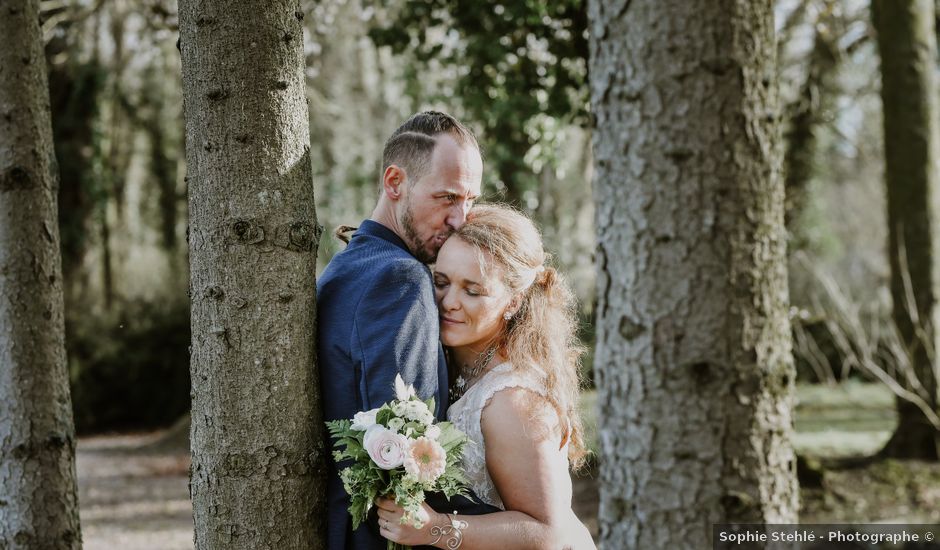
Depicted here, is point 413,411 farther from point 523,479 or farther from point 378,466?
point 523,479

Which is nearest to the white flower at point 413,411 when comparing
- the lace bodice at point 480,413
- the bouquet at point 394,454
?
the bouquet at point 394,454

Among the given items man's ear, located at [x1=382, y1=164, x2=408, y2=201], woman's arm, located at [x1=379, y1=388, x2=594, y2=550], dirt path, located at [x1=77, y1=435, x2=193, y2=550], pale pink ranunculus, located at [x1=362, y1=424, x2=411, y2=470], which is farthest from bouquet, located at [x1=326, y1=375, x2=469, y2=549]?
dirt path, located at [x1=77, y1=435, x2=193, y2=550]

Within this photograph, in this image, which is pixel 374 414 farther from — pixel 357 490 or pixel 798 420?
pixel 798 420

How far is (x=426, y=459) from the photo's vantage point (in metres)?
2.45

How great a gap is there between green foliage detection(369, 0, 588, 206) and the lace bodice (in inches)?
152

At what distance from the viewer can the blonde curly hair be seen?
300 cm

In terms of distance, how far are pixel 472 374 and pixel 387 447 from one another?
78cm

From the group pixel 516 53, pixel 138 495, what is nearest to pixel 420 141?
pixel 516 53

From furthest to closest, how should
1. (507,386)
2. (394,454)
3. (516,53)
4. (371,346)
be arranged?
(516,53) < (507,386) < (371,346) < (394,454)

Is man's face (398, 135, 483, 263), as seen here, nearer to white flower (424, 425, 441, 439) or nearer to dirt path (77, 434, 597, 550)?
white flower (424, 425, 441, 439)

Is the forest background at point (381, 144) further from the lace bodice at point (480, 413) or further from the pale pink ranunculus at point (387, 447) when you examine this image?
the pale pink ranunculus at point (387, 447)

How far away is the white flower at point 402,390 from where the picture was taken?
2.43 meters

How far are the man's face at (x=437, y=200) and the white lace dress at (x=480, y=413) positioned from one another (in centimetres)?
51

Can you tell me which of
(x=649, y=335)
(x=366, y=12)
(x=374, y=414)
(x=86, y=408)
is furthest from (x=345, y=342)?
(x=86, y=408)
